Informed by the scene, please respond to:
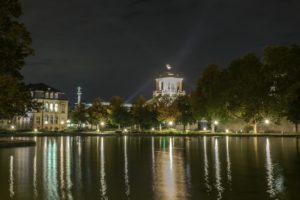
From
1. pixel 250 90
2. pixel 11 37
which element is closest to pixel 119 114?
pixel 250 90

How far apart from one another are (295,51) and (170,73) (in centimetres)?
12281

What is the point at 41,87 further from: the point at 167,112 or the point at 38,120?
the point at 167,112

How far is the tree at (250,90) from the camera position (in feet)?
248

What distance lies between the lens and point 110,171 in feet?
65.5

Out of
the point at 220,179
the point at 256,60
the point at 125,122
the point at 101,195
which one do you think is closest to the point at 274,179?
the point at 220,179

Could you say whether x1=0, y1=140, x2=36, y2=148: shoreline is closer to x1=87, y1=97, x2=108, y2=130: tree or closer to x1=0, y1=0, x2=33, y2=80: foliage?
x1=0, y1=0, x2=33, y2=80: foliage

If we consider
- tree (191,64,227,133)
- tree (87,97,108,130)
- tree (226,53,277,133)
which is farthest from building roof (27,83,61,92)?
tree (226,53,277,133)

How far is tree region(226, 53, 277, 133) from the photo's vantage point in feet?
248

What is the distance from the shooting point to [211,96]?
285 ft

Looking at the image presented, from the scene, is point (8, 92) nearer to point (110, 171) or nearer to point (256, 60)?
point (110, 171)

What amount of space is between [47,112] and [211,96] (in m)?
65.3

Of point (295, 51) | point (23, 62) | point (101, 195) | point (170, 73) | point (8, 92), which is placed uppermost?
point (170, 73)

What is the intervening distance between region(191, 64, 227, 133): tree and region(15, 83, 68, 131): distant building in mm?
54140

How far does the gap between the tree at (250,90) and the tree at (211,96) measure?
2.58 meters
